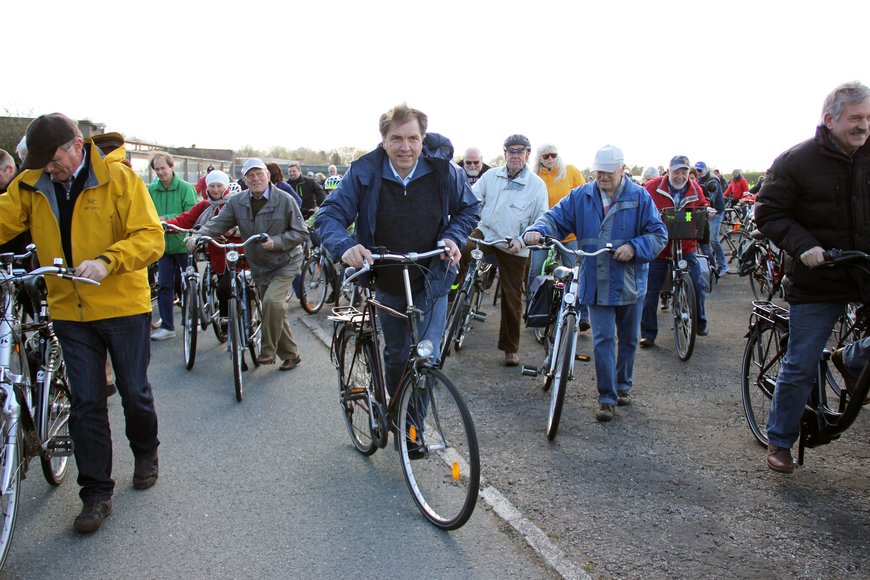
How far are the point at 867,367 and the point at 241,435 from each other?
13.7 feet

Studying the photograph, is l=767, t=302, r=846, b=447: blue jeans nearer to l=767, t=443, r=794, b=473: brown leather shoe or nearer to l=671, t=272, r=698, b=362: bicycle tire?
l=767, t=443, r=794, b=473: brown leather shoe

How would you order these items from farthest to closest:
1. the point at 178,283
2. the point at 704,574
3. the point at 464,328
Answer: the point at 178,283, the point at 464,328, the point at 704,574

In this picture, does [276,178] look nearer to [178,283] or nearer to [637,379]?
[178,283]

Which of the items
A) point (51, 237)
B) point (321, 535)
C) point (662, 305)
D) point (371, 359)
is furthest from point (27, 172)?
point (662, 305)

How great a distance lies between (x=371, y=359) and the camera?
4.33 m

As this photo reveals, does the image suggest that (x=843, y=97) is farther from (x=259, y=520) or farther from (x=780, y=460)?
(x=259, y=520)

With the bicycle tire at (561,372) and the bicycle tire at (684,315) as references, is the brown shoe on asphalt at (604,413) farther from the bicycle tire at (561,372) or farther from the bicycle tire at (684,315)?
the bicycle tire at (684,315)

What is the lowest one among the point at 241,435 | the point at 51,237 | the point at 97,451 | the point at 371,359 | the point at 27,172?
the point at 241,435

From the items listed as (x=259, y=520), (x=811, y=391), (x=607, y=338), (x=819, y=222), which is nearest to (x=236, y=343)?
(x=259, y=520)

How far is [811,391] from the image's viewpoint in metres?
4.23

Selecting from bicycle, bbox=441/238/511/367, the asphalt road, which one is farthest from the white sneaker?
bicycle, bbox=441/238/511/367

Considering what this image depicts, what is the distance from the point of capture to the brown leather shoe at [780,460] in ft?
14.1

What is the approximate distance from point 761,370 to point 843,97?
1887mm

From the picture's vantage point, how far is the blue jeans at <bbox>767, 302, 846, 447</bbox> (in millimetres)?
4047
